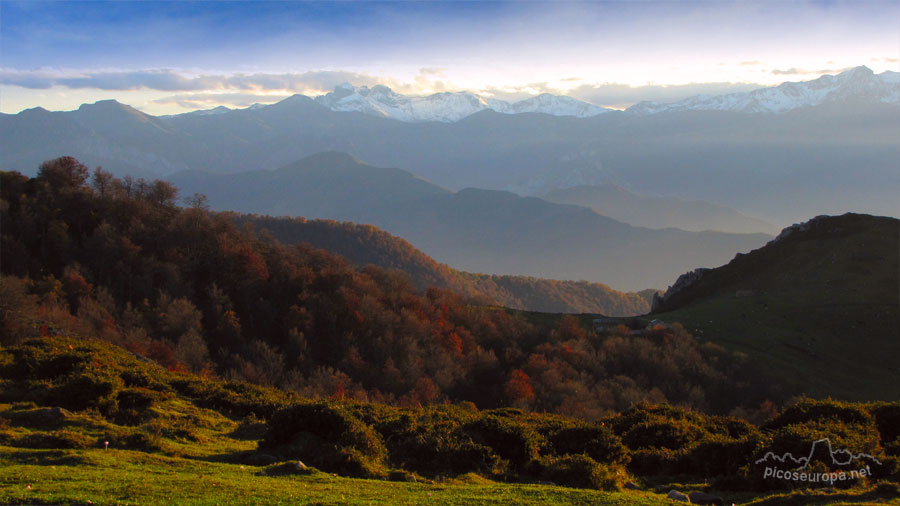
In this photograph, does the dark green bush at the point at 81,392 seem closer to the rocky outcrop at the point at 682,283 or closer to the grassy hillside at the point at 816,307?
the grassy hillside at the point at 816,307

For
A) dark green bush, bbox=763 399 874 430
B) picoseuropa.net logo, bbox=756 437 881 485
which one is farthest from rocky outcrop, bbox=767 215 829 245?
picoseuropa.net logo, bbox=756 437 881 485

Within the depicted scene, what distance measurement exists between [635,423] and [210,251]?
44341 mm

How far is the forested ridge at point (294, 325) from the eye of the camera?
126 ft

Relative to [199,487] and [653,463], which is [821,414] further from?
[199,487]

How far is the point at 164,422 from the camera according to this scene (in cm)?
1501

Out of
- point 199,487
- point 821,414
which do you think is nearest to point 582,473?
point 199,487

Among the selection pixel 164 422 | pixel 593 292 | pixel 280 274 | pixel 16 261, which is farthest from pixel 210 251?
pixel 593 292

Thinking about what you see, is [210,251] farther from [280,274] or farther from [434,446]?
[434,446]

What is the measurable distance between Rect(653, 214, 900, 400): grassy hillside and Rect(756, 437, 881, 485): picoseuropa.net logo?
31272 millimetres

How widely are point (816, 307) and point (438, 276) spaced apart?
325 ft

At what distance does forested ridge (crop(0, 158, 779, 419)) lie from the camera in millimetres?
38312

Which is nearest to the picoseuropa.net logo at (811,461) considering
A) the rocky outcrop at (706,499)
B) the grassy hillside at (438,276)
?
the rocky outcrop at (706,499)

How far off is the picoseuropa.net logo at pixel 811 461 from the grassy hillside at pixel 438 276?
118m

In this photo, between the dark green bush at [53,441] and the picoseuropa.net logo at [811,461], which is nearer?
the picoseuropa.net logo at [811,461]
